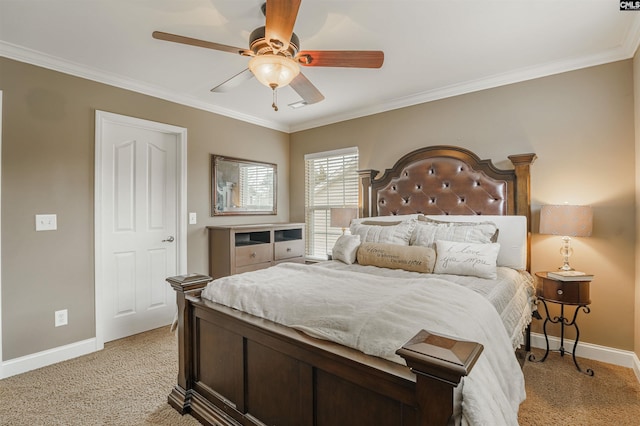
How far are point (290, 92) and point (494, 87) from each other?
6.83 feet

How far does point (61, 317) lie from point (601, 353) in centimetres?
460

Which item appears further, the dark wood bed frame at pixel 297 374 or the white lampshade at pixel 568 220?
the white lampshade at pixel 568 220

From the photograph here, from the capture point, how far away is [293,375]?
Answer: 1.39m

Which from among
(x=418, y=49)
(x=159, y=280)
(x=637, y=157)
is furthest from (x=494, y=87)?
(x=159, y=280)

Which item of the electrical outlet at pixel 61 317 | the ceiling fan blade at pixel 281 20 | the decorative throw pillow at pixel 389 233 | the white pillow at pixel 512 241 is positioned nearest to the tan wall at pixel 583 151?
the white pillow at pixel 512 241

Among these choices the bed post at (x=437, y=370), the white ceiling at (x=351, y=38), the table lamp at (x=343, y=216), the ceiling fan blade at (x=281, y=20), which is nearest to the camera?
the bed post at (x=437, y=370)

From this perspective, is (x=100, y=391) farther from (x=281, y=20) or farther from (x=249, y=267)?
(x=281, y=20)

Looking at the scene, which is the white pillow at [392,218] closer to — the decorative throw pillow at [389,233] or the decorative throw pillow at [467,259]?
the decorative throw pillow at [389,233]

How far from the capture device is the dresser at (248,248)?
3501 millimetres

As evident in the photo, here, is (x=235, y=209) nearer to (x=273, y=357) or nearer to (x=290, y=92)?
(x=290, y=92)

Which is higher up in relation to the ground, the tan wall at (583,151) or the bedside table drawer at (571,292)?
the tan wall at (583,151)

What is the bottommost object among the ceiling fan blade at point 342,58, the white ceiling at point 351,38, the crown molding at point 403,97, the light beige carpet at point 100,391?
the light beige carpet at point 100,391

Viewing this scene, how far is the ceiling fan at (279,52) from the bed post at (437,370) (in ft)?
5.12

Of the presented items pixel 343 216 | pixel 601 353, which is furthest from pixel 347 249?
pixel 601 353
